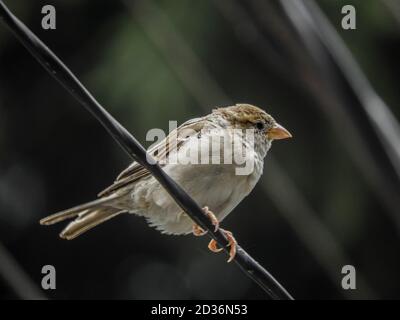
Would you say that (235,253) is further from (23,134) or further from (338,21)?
(23,134)

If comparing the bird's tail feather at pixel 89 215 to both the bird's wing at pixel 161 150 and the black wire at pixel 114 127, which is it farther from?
the black wire at pixel 114 127

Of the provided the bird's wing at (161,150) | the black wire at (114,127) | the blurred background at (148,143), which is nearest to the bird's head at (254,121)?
the bird's wing at (161,150)

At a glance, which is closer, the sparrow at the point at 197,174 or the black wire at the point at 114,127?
the black wire at the point at 114,127

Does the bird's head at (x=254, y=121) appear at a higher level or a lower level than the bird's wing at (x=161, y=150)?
lower

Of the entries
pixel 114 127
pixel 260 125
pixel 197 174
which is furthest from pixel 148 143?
pixel 114 127

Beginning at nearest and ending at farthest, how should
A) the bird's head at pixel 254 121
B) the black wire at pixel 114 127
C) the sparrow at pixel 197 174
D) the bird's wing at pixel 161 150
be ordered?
the black wire at pixel 114 127 → the sparrow at pixel 197 174 → the bird's wing at pixel 161 150 → the bird's head at pixel 254 121

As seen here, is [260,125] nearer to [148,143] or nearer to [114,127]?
[114,127]
